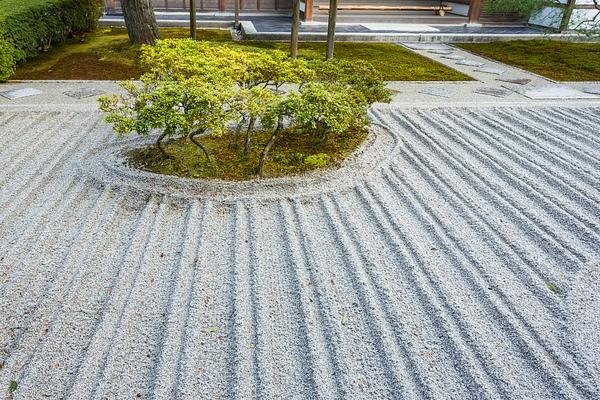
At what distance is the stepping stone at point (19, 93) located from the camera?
7.87m

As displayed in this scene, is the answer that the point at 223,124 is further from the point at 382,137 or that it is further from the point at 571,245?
the point at 571,245

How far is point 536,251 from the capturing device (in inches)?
167

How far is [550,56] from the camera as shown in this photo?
1302 centimetres

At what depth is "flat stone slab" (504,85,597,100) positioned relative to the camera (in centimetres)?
908

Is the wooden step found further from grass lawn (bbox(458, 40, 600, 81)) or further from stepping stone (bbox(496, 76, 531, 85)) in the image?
stepping stone (bbox(496, 76, 531, 85))

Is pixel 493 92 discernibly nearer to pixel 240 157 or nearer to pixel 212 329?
pixel 240 157

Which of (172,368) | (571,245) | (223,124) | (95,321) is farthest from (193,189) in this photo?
(571,245)

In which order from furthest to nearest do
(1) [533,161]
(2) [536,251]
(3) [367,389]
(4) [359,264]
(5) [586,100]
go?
(5) [586,100]
(1) [533,161]
(2) [536,251]
(4) [359,264]
(3) [367,389]

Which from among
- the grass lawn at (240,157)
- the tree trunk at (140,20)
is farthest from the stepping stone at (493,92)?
the tree trunk at (140,20)

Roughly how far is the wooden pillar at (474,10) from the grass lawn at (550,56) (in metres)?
2.77

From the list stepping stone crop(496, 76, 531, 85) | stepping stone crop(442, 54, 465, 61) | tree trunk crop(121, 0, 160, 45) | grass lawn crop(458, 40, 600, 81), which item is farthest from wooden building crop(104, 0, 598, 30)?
tree trunk crop(121, 0, 160, 45)

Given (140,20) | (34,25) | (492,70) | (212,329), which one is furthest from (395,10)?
(212,329)

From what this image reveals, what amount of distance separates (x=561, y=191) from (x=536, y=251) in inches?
60.2

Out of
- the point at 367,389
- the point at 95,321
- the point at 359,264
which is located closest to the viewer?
the point at 367,389
